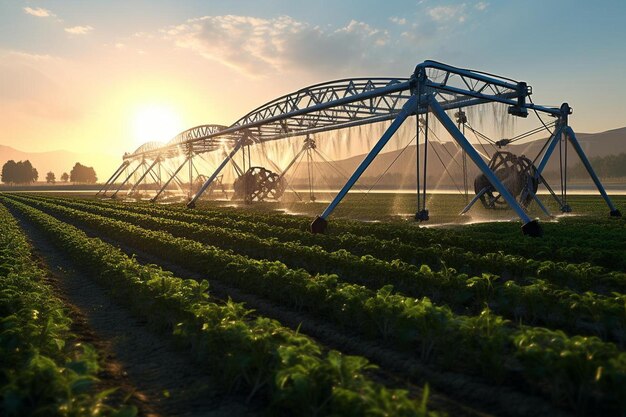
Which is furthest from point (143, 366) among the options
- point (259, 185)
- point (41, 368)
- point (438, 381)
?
point (259, 185)

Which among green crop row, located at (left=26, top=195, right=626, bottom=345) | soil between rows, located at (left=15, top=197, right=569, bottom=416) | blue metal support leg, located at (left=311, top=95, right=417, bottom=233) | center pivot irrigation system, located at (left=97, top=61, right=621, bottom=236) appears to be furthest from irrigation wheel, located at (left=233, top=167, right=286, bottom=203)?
soil between rows, located at (left=15, top=197, right=569, bottom=416)

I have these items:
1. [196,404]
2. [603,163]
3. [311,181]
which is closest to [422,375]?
[196,404]

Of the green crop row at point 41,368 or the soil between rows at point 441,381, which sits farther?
the soil between rows at point 441,381

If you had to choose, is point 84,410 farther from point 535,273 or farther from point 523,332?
point 535,273

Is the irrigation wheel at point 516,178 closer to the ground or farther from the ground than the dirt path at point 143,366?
farther from the ground

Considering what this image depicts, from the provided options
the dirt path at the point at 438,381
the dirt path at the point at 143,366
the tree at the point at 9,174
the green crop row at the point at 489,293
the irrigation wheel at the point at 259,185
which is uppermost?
the tree at the point at 9,174

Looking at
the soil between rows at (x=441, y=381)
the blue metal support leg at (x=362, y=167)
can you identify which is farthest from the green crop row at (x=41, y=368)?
the blue metal support leg at (x=362, y=167)

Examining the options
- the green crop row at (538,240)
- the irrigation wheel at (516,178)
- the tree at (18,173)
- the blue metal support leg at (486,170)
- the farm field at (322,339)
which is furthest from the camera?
the tree at (18,173)

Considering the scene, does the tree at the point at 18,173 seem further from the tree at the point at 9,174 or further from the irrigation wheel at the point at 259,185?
the irrigation wheel at the point at 259,185

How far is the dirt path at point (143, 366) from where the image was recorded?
4991 millimetres

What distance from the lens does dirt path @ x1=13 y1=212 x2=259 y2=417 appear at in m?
4.99

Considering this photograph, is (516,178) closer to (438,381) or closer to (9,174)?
(438,381)

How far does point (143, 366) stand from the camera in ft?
20.2

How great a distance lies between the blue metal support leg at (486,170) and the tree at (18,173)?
200 meters
